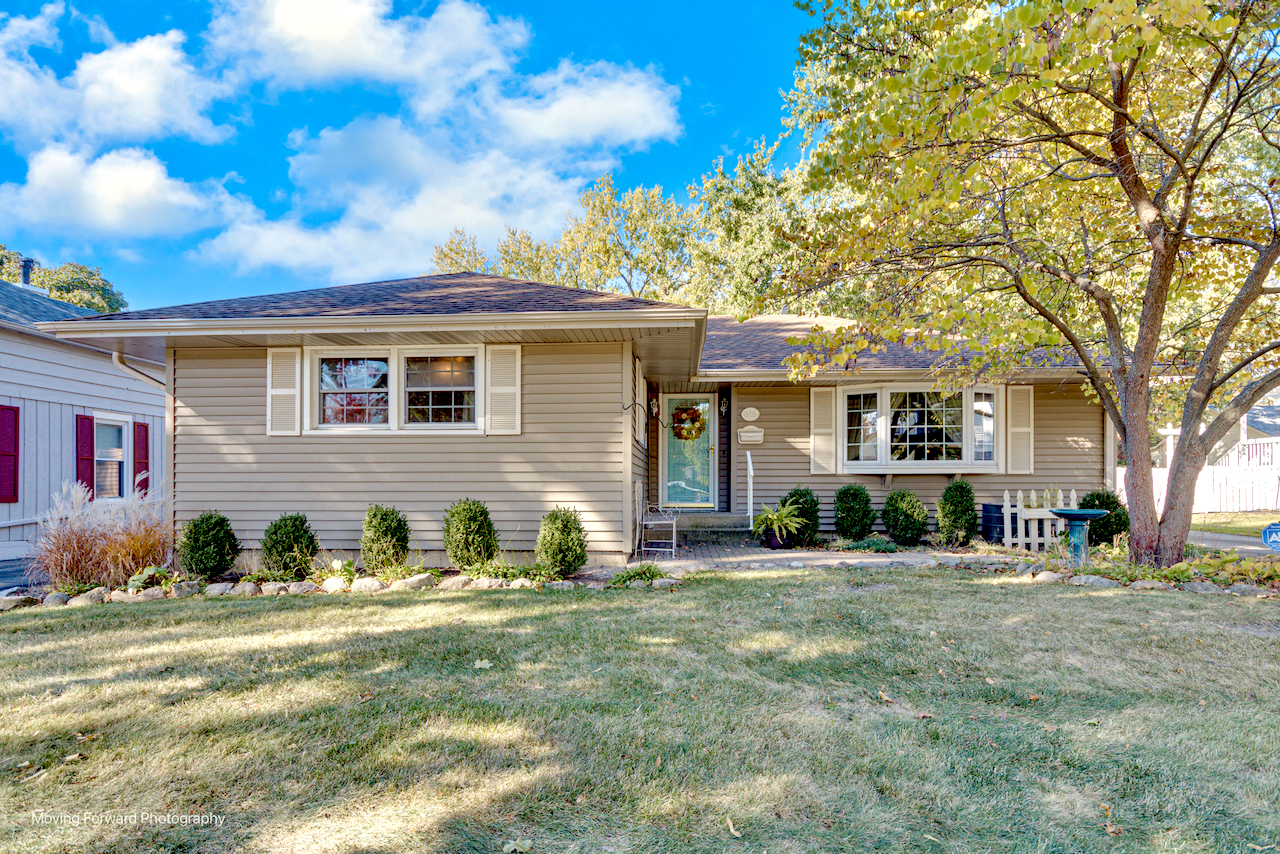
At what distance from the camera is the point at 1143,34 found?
3.51m

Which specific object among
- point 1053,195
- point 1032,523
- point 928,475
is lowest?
point 1032,523

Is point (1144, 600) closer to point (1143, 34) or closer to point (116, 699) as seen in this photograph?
point (1143, 34)

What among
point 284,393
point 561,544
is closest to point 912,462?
point 561,544

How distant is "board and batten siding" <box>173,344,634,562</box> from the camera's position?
683cm

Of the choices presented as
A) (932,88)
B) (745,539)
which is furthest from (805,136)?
(932,88)

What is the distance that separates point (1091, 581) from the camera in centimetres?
570

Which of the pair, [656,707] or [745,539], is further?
[745,539]

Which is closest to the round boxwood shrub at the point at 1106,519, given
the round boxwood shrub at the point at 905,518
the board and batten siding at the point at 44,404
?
the round boxwood shrub at the point at 905,518

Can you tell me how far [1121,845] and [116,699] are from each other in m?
4.15

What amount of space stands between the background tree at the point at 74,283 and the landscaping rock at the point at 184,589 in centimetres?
2504

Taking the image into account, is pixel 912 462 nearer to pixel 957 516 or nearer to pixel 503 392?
pixel 957 516

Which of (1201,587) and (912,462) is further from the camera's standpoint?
(912,462)

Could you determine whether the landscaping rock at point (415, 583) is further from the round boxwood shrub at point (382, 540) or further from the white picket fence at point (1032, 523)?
the white picket fence at point (1032, 523)

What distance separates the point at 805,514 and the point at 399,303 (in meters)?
5.53
